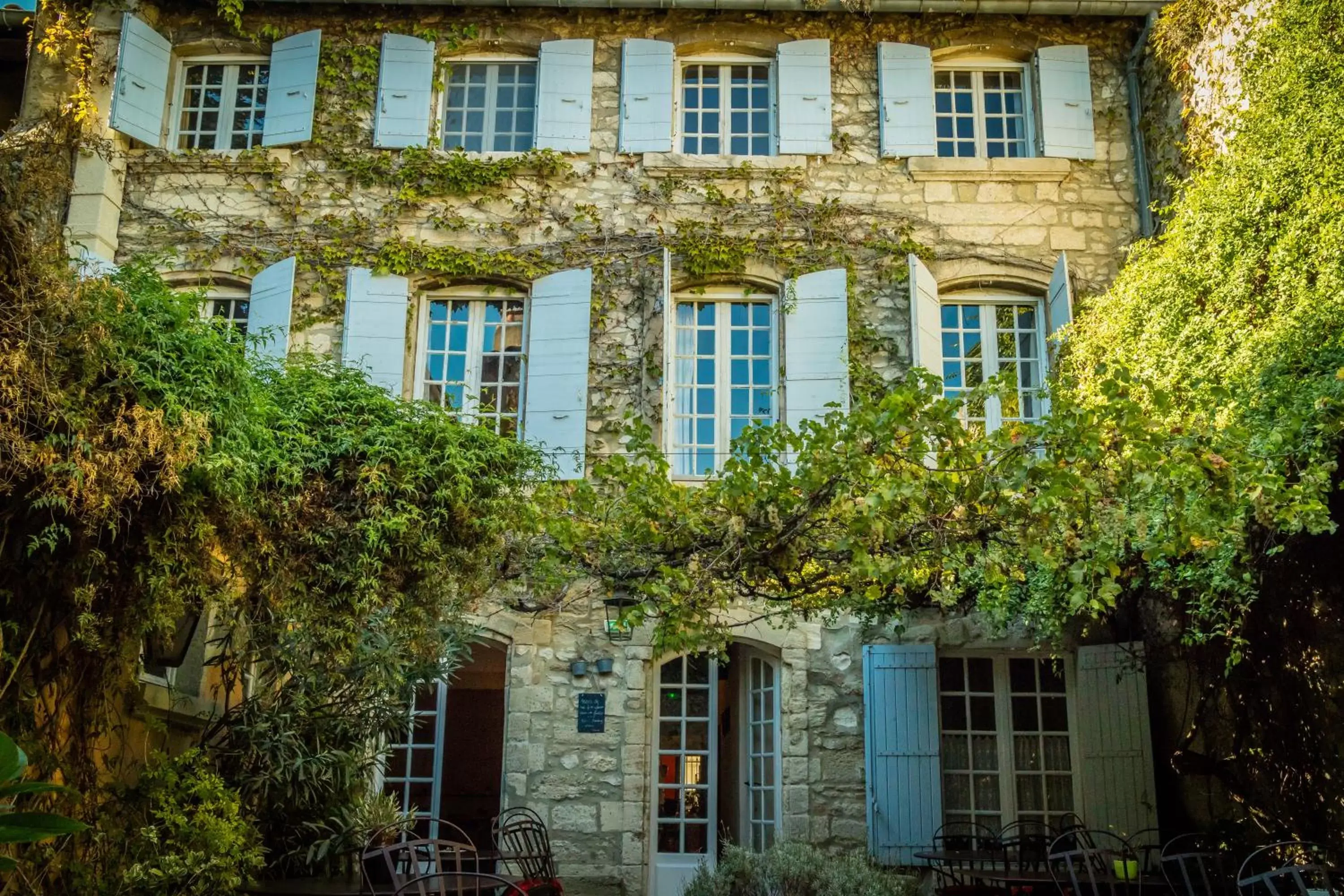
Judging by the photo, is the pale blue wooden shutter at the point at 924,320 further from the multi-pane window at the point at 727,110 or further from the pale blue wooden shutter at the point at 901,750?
the pale blue wooden shutter at the point at 901,750

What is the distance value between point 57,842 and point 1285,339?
19.1 ft

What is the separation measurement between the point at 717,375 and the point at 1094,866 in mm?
3941

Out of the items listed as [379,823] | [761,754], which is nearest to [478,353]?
[761,754]

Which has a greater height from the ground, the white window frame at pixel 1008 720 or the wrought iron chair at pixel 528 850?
the white window frame at pixel 1008 720

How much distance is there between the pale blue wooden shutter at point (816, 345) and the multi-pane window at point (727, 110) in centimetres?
122

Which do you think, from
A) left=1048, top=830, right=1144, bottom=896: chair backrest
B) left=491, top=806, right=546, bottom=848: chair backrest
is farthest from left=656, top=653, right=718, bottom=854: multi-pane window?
left=1048, top=830, right=1144, bottom=896: chair backrest

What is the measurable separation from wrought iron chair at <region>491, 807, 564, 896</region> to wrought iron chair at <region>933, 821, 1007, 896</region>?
2038 mm

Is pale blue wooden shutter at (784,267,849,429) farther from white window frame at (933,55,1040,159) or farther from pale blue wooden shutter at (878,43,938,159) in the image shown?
white window frame at (933,55,1040,159)

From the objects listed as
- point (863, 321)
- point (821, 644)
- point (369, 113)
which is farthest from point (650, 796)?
point (369, 113)

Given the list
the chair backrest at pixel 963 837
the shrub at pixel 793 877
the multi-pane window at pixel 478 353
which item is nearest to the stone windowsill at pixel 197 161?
the multi-pane window at pixel 478 353

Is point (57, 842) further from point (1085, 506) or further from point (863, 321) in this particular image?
point (863, 321)

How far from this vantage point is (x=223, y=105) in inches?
358

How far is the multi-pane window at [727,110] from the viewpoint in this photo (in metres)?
9.04

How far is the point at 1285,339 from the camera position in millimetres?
5738
